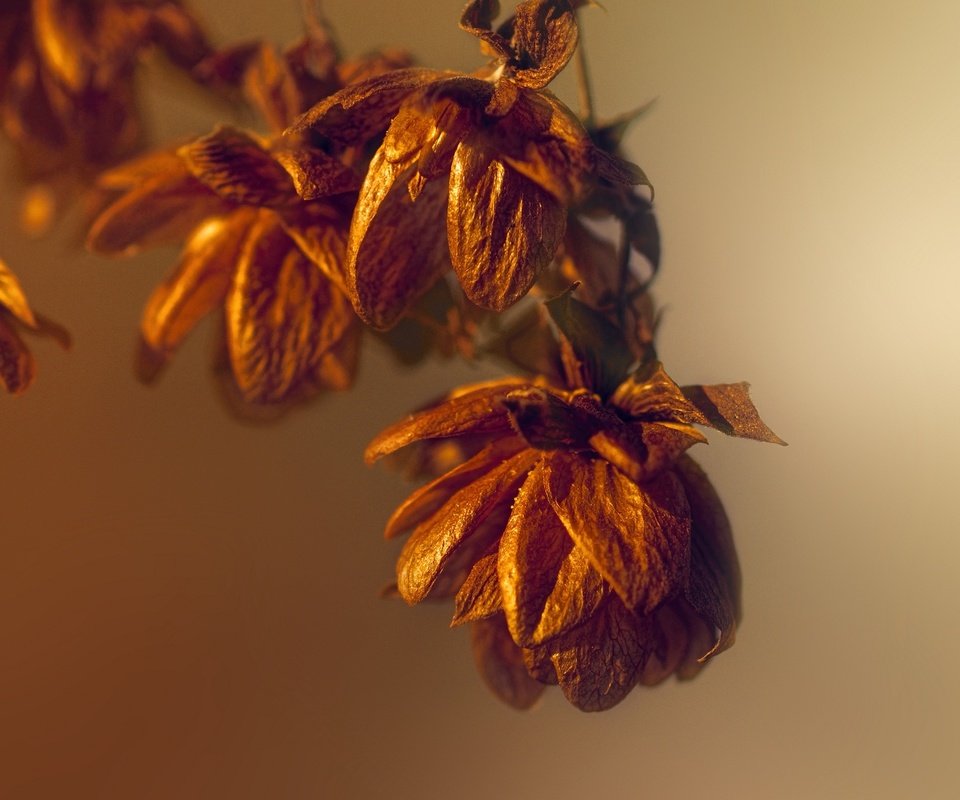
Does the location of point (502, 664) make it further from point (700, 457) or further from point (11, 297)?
point (11, 297)

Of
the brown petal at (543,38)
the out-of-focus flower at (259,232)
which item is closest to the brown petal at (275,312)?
the out-of-focus flower at (259,232)

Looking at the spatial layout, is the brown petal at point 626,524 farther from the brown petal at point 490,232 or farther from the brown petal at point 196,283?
the brown petal at point 196,283

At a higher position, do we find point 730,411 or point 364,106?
point 364,106

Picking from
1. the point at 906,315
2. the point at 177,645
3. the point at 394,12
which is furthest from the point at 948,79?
the point at 177,645

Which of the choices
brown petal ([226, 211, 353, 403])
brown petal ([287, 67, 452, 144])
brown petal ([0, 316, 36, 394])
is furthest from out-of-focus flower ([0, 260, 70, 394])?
brown petal ([287, 67, 452, 144])

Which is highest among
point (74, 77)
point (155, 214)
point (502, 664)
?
point (74, 77)

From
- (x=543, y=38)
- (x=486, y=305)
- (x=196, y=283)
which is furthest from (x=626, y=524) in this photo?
(x=196, y=283)

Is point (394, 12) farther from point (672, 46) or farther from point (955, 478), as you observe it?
point (955, 478)
